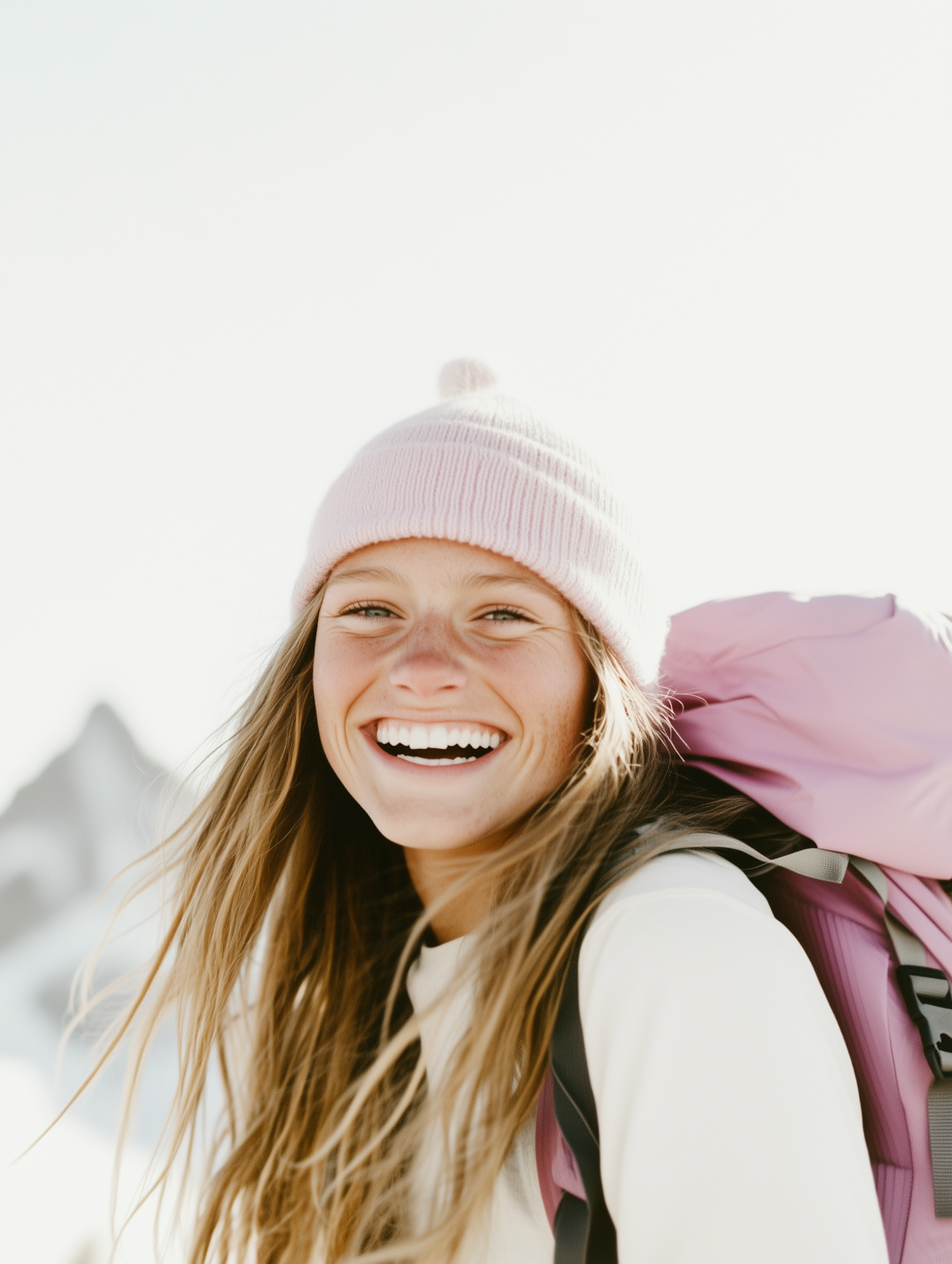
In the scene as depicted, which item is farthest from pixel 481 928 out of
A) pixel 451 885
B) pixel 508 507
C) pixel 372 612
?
pixel 508 507

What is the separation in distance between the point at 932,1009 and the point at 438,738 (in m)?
0.75

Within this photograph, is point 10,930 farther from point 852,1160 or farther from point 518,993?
point 852,1160

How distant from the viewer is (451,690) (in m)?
1.38

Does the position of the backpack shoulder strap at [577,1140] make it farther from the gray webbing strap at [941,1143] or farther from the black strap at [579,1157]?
the gray webbing strap at [941,1143]

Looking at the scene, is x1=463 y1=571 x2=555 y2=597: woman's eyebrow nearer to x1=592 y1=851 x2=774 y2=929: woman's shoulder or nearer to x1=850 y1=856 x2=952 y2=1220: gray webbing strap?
x1=592 y1=851 x2=774 y2=929: woman's shoulder

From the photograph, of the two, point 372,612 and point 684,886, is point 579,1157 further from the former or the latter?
→ point 372,612

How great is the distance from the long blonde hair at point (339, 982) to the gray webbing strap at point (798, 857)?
0.05 meters

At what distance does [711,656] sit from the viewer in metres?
1.43

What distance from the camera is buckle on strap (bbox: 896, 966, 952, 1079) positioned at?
104 centimetres

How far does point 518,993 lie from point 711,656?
597mm

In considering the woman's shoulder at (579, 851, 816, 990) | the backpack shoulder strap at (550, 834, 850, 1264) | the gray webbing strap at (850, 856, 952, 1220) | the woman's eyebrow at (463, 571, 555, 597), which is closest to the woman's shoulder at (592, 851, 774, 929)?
the woman's shoulder at (579, 851, 816, 990)

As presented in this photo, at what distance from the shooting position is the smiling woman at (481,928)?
92cm

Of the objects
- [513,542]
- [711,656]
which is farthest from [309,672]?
[711,656]

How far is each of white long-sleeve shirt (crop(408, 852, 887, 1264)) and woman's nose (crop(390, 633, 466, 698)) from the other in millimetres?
434
